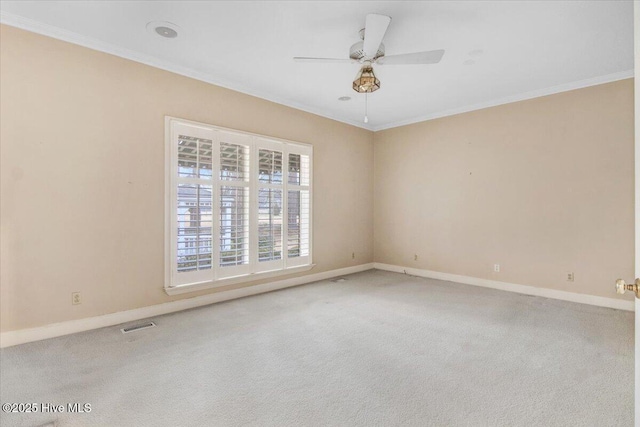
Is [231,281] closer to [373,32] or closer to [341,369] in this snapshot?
[341,369]


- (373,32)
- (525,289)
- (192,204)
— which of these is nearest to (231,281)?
(192,204)

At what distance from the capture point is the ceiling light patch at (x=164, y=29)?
9.11ft

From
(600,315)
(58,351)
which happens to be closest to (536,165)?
(600,315)

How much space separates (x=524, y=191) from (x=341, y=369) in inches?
147

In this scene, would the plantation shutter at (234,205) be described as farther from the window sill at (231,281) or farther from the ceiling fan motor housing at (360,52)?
the ceiling fan motor housing at (360,52)

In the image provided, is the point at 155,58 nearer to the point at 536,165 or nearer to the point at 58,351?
the point at 58,351

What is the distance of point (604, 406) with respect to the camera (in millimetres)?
1898

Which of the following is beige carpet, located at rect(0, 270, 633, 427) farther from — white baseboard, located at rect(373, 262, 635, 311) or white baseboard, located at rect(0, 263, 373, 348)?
white baseboard, located at rect(373, 262, 635, 311)

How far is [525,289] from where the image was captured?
4.41 m

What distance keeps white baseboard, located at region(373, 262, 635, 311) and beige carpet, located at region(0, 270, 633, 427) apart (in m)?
0.26

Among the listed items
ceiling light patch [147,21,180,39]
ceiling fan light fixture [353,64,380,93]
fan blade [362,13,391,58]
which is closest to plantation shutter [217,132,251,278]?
ceiling light patch [147,21,180,39]

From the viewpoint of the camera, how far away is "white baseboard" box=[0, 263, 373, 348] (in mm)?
2723

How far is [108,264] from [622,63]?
590 centimetres

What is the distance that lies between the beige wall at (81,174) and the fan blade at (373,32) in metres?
2.14
